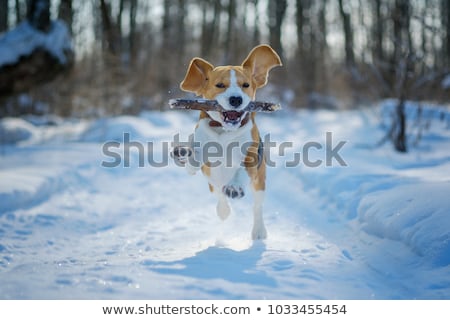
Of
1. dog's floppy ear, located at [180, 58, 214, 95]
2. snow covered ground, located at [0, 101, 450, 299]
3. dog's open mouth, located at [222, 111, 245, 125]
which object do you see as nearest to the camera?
snow covered ground, located at [0, 101, 450, 299]

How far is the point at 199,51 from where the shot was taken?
69.8 ft

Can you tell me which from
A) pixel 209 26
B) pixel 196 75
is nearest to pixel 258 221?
pixel 196 75

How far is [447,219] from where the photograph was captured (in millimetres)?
2834

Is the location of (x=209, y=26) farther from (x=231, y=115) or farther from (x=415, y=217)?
(x=415, y=217)

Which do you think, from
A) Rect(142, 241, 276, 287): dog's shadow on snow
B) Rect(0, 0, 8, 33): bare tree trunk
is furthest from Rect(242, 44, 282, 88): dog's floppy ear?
Rect(0, 0, 8, 33): bare tree trunk

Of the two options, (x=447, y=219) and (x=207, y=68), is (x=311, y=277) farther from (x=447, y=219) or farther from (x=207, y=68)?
Result: (x=207, y=68)

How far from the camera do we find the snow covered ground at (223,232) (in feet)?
7.95

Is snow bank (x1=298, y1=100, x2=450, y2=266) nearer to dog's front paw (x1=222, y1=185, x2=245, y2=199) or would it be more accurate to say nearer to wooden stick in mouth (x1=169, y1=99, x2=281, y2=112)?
dog's front paw (x1=222, y1=185, x2=245, y2=199)

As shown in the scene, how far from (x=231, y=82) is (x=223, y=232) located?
1.38 metres

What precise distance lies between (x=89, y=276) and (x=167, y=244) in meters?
0.98

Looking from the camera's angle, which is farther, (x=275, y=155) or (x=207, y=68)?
(x=275, y=155)

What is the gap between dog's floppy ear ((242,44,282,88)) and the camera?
3676mm

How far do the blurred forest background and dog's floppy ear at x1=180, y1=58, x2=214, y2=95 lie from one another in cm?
425
